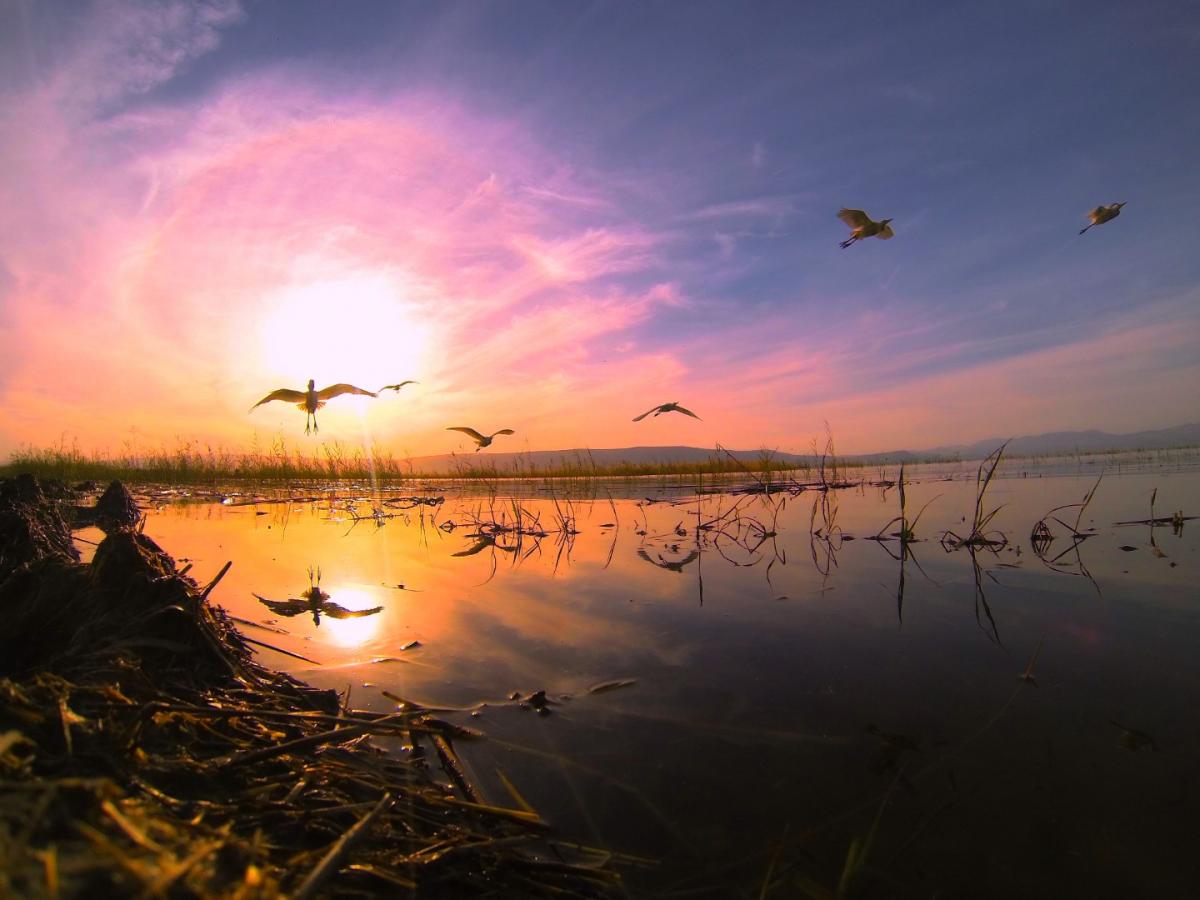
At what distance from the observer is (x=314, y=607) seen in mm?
3881

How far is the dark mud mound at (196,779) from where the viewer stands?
2.66ft

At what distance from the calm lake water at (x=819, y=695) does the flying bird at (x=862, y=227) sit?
617 centimetres

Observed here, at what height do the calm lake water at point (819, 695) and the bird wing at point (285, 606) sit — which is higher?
the bird wing at point (285, 606)

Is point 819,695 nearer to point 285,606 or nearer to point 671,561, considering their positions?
point 671,561

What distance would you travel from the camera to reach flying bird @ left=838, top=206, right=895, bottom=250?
9609 mm

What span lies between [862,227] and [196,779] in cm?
1125

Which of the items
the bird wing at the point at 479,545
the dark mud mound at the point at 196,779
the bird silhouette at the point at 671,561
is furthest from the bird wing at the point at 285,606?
the bird silhouette at the point at 671,561

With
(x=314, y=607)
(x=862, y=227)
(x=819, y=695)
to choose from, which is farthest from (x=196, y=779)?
(x=862, y=227)

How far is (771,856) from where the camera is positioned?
4.78 ft

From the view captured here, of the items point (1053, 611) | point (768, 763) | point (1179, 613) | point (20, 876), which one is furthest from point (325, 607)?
point (1179, 613)

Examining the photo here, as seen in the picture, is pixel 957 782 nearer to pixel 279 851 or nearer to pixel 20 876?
pixel 279 851

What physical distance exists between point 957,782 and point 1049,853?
0.29 metres

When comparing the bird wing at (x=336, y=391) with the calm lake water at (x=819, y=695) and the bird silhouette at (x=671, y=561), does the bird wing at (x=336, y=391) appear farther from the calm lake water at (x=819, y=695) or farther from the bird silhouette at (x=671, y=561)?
the bird silhouette at (x=671, y=561)

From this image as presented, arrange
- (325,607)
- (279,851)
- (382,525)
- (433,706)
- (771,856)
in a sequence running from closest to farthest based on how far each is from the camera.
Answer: (279,851), (771,856), (433,706), (325,607), (382,525)
